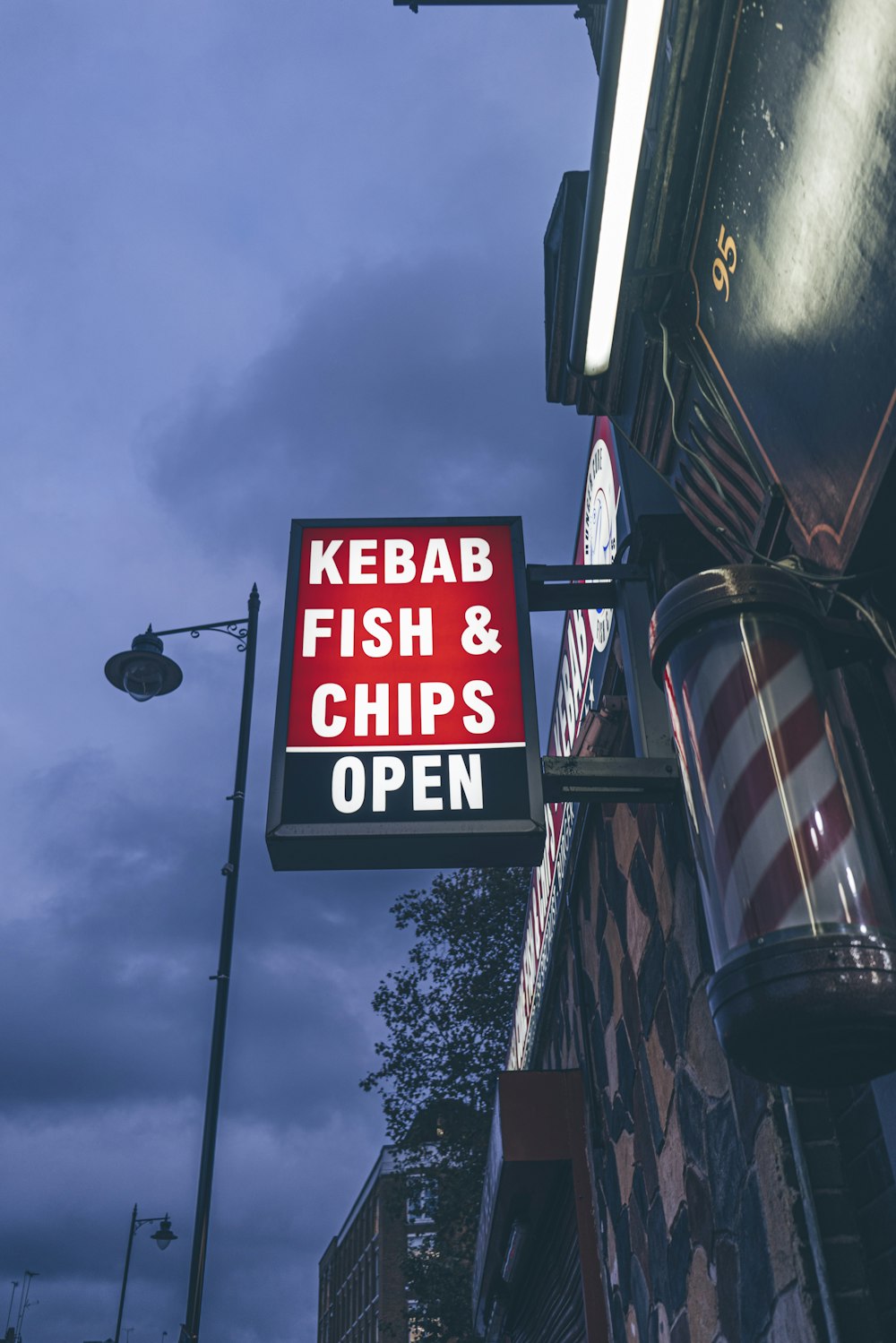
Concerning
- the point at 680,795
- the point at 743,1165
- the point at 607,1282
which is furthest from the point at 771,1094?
the point at 607,1282

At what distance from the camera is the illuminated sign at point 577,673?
17.2 feet

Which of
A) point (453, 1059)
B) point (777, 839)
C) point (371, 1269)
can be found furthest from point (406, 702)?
point (371, 1269)

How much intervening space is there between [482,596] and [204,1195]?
730 cm

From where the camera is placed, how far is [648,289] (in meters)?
4.03

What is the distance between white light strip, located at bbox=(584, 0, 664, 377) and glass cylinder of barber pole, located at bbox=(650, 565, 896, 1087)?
2.06m

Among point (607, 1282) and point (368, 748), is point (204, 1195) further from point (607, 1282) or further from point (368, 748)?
point (368, 748)

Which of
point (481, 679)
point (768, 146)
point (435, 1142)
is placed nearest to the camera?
point (768, 146)

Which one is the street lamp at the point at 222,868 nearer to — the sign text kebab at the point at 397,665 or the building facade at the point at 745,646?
the building facade at the point at 745,646

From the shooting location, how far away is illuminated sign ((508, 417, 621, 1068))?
5242 mm

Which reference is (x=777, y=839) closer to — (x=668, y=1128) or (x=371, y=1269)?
(x=668, y=1128)

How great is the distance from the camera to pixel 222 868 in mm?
10906

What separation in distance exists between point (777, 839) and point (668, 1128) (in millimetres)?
2985

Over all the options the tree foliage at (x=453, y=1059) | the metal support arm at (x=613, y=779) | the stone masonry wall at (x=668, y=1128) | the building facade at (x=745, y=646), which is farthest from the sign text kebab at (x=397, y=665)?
the tree foliage at (x=453, y=1059)

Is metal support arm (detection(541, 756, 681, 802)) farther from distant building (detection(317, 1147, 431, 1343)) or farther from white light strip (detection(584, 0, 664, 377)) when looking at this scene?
distant building (detection(317, 1147, 431, 1343))
